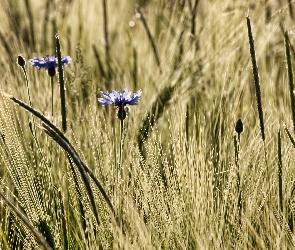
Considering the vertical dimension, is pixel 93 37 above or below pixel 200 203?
above

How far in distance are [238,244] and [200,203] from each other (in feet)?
0.25

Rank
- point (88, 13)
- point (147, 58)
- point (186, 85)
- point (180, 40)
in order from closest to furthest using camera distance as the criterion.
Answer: point (186, 85) → point (180, 40) → point (147, 58) → point (88, 13)

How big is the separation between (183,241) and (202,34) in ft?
2.25

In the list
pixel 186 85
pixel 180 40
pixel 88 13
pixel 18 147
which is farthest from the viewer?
pixel 88 13

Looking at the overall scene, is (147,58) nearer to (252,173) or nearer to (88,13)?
(88,13)

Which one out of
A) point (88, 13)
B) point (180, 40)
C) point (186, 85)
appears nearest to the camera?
point (186, 85)

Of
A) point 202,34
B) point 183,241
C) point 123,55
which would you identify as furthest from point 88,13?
point 183,241

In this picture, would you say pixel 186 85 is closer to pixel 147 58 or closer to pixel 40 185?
pixel 147 58

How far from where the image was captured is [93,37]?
1945 millimetres

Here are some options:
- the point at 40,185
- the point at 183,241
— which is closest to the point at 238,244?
the point at 183,241

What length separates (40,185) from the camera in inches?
36.9

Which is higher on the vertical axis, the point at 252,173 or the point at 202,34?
the point at 202,34

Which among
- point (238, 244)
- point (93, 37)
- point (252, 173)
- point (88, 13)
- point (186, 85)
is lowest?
point (238, 244)

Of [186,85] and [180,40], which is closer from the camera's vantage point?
[186,85]
